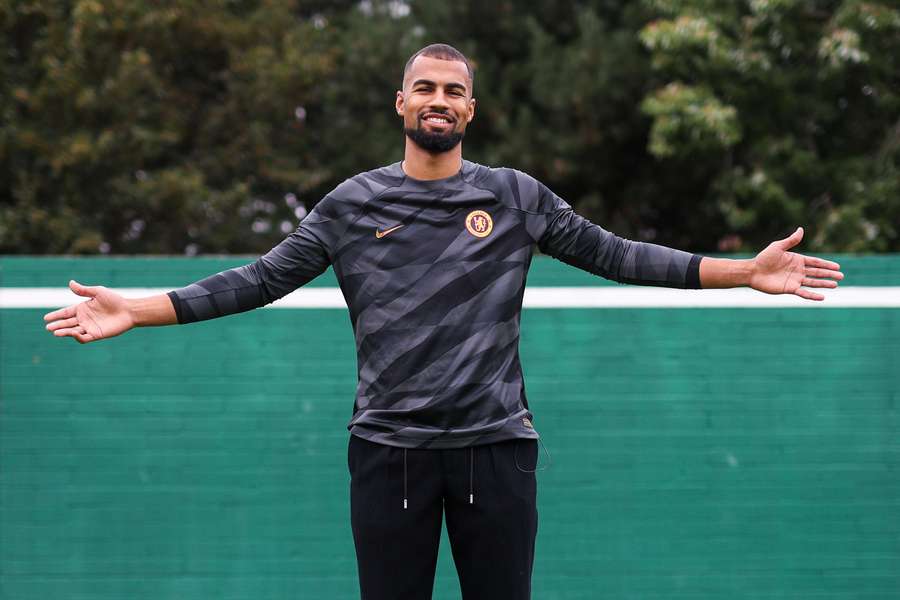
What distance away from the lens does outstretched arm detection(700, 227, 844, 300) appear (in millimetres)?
2779

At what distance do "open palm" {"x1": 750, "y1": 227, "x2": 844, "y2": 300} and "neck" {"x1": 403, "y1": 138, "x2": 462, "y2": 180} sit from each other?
782 mm

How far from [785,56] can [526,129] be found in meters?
3.83

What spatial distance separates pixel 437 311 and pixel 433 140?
0.41m

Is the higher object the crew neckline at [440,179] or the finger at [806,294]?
the crew neckline at [440,179]

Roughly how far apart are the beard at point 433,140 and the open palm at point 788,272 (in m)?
0.80

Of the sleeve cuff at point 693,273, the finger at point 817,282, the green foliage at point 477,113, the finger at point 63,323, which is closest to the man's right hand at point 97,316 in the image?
the finger at point 63,323

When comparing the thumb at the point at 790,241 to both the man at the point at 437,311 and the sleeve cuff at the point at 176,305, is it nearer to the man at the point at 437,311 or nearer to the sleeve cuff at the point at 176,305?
the man at the point at 437,311

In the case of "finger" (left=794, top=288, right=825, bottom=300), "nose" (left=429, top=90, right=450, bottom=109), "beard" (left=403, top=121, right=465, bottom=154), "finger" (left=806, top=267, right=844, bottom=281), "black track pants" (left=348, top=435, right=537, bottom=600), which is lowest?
"black track pants" (left=348, top=435, right=537, bottom=600)

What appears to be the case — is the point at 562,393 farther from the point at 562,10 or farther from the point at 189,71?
the point at 189,71

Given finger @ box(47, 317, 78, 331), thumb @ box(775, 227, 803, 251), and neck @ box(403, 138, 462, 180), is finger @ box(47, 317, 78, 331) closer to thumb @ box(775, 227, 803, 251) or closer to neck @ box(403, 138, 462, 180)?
neck @ box(403, 138, 462, 180)

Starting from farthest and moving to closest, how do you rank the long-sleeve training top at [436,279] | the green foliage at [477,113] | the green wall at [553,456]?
the green foliage at [477,113]
the green wall at [553,456]
the long-sleeve training top at [436,279]

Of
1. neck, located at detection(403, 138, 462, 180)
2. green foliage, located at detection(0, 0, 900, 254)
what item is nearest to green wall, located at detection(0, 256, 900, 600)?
neck, located at detection(403, 138, 462, 180)

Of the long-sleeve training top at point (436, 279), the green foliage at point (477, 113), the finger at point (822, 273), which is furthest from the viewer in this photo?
the green foliage at point (477, 113)

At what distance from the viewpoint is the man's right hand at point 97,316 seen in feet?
8.93
